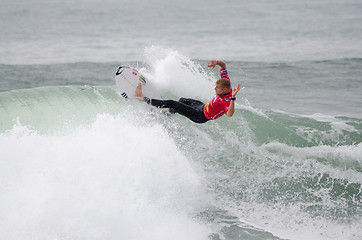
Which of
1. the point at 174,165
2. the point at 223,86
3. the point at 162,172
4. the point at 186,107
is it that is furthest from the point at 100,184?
the point at 223,86

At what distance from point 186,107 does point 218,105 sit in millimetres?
581

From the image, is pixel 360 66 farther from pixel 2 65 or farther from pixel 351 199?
pixel 2 65

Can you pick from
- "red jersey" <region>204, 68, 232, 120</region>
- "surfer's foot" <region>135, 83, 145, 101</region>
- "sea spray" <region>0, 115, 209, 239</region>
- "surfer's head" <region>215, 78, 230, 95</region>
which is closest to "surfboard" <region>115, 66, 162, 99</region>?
"surfer's foot" <region>135, 83, 145, 101</region>

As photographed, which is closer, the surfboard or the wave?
the wave

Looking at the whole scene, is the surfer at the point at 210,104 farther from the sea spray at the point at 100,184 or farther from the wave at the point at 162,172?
the sea spray at the point at 100,184

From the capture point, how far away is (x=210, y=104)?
234 inches

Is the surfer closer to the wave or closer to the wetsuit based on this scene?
the wetsuit

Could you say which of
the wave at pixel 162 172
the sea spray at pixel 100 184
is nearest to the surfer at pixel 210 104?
the wave at pixel 162 172

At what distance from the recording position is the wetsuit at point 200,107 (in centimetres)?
577

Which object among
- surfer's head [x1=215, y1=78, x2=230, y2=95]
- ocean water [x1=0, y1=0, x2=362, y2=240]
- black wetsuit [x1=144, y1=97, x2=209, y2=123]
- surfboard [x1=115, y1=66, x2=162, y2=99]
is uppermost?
surfer's head [x1=215, y1=78, x2=230, y2=95]

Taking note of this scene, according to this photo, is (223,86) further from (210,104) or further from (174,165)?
(174,165)

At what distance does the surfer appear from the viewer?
18.6 ft

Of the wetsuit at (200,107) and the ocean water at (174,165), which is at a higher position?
the wetsuit at (200,107)

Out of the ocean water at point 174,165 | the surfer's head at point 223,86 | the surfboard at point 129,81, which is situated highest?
the surfer's head at point 223,86
